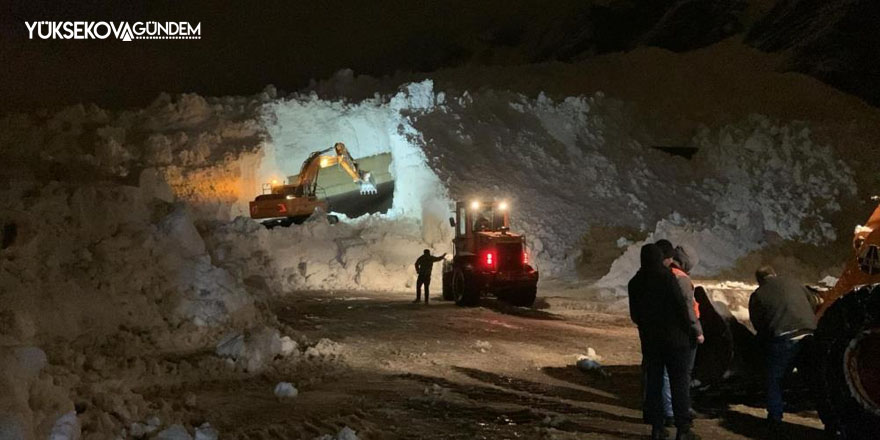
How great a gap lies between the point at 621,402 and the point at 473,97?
67.6 feet

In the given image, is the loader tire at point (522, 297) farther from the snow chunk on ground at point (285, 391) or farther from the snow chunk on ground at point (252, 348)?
the snow chunk on ground at point (285, 391)

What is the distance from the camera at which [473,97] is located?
2672cm

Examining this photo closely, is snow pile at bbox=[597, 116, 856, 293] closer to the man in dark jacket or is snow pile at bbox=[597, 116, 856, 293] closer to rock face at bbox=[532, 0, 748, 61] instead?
the man in dark jacket

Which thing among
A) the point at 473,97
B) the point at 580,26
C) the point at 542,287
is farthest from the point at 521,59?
the point at 542,287

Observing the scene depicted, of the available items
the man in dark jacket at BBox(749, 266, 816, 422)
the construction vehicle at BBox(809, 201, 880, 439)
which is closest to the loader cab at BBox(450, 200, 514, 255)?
the man in dark jacket at BBox(749, 266, 816, 422)

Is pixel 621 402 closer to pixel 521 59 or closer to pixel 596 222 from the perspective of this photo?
pixel 596 222

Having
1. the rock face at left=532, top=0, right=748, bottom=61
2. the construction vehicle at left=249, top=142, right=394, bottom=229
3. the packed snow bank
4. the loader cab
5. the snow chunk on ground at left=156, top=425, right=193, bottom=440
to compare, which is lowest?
the snow chunk on ground at left=156, top=425, right=193, bottom=440

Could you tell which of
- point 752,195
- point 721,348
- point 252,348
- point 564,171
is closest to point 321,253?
point 564,171

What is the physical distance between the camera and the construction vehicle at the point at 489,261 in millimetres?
14750

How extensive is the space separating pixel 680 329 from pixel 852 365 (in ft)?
3.78

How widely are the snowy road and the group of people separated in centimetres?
52

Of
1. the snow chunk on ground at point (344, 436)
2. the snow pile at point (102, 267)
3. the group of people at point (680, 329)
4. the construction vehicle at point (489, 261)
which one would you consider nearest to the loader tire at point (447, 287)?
the construction vehicle at point (489, 261)

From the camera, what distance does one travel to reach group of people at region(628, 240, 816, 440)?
17.4ft

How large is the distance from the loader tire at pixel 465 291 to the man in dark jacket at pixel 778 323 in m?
9.00
